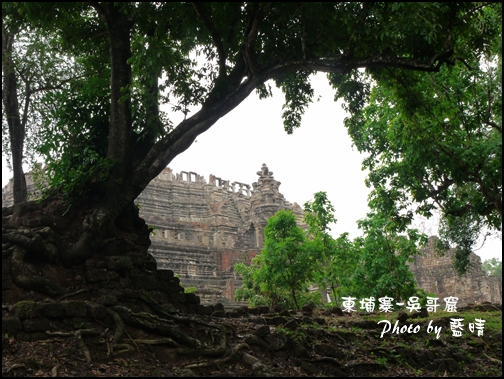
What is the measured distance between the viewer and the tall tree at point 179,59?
934cm

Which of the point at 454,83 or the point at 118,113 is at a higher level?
the point at 454,83

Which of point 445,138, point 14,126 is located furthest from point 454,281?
point 14,126

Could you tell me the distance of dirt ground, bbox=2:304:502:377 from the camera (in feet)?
24.8

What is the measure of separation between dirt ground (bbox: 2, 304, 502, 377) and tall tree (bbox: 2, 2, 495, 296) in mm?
1949

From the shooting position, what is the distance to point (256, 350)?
30.5 feet

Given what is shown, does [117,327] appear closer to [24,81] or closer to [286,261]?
[24,81]

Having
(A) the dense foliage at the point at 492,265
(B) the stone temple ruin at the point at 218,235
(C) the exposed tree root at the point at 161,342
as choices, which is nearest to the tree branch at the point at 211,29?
(C) the exposed tree root at the point at 161,342

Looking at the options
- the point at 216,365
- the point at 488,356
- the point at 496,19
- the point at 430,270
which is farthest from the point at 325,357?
the point at 430,270

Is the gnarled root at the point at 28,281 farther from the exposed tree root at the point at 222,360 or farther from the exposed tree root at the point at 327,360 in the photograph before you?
the exposed tree root at the point at 327,360

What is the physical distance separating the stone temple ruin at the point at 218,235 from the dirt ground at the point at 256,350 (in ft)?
42.9

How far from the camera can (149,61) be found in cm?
923

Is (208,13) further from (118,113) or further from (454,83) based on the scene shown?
(454,83)

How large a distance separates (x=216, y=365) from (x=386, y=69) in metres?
6.17

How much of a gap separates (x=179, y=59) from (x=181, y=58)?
A: 285 mm
